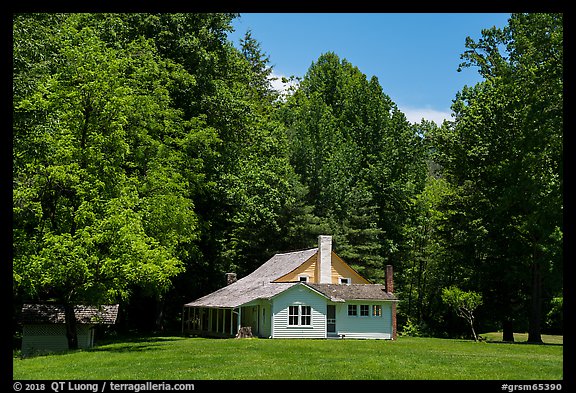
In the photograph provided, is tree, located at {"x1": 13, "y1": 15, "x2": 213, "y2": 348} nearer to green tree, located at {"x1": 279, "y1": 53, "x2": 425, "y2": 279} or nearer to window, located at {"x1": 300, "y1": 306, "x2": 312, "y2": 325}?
window, located at {"x1": 300, "y1": 306, "x2": 312, "y2": 325}

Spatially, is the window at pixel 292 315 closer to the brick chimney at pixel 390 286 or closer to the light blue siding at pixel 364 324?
the light blue siding at pixel 364 324

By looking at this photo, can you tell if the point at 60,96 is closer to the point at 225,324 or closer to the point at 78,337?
the point at 78,337

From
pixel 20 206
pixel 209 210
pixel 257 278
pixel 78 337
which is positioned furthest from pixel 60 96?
pixel 257 278

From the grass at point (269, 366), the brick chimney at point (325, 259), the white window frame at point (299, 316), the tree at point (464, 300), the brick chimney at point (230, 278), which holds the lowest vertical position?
the grass at point (269, 366)

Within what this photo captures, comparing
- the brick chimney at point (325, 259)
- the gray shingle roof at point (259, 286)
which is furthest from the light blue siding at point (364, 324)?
the gray shingle roof at point (259, 286)

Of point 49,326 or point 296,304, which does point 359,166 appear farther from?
point 49,326

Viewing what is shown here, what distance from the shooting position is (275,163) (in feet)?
153

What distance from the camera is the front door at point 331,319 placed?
41.3m

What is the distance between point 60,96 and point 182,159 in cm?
1152

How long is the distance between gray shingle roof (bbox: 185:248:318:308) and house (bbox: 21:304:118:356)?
9797 mm

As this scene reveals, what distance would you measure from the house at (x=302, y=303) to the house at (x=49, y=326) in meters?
9.84

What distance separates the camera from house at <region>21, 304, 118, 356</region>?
29094mm

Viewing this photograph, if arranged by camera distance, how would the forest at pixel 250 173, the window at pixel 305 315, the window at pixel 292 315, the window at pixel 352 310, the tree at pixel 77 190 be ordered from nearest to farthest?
the tree at pixel 77 190 → the forest at pixel 250 173 → the window at pixel 292 315 → the window at pixel 305 315 → the window at pixel 352 310

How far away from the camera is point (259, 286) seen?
42.4m
